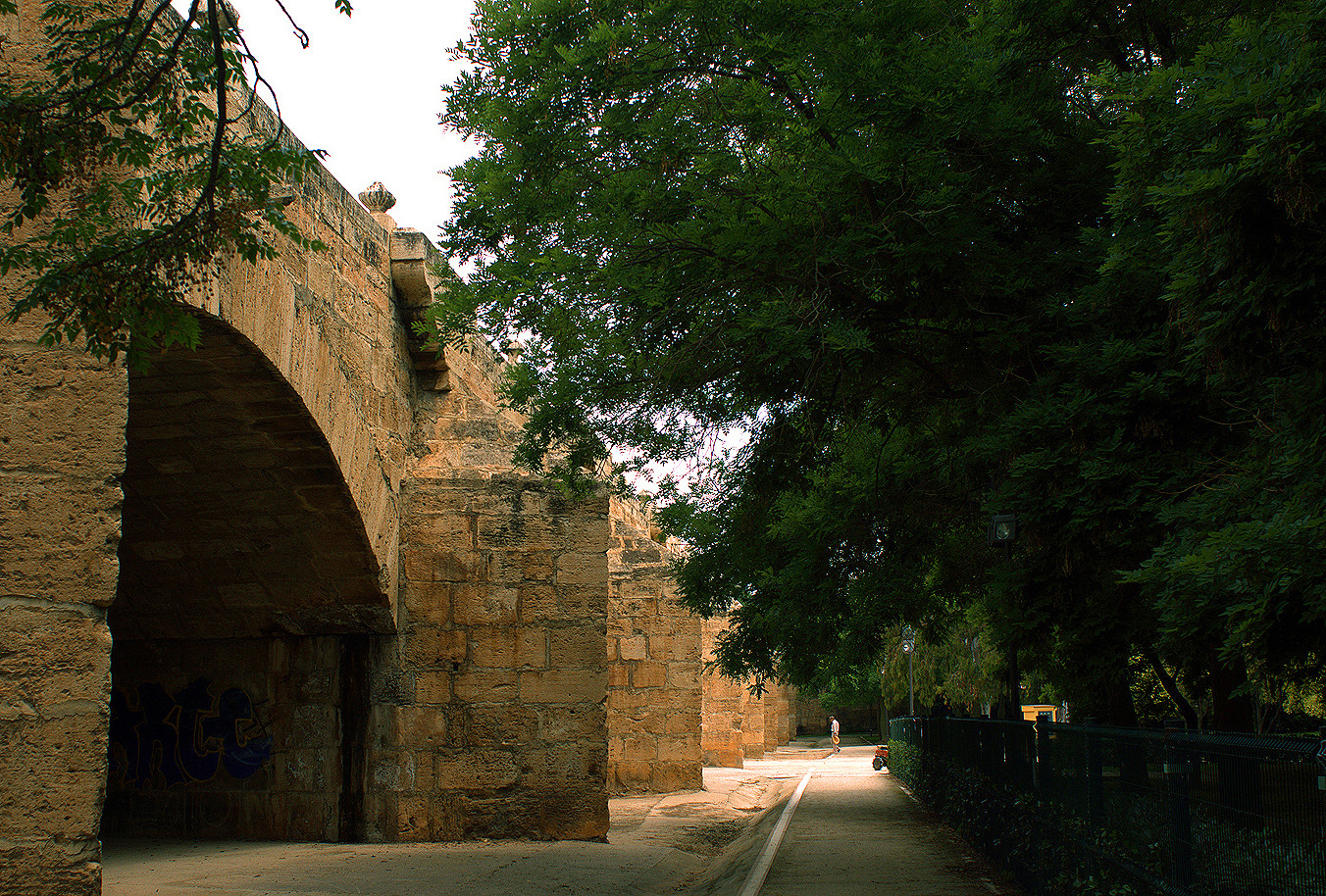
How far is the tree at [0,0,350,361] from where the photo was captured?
4.31m

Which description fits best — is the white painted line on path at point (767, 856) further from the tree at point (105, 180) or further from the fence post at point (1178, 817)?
the tree at point (105, 180)

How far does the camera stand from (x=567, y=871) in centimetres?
823

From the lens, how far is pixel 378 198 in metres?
10.5

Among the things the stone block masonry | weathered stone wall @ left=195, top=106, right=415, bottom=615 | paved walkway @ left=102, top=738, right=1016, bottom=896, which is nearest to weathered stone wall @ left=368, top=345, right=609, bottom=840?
the stone block masonry

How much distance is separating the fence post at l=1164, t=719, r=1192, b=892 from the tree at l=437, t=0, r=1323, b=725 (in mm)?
440

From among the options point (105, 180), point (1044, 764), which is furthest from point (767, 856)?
point (105, 180)

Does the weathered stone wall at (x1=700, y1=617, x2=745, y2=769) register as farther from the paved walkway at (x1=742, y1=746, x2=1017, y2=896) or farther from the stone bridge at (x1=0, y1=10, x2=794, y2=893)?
the stone bridge at (x1=0, y1=10, x2=794, y2=893)

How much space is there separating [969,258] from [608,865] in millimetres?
5464

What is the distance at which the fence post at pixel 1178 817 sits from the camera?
14.2 ft

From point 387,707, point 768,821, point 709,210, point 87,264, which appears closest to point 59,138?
point 87,264

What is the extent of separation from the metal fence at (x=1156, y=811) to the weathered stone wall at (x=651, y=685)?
7592 mm

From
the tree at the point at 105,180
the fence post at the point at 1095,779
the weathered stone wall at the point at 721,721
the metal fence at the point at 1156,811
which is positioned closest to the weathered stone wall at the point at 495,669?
the metal fence at the point at 1156,811

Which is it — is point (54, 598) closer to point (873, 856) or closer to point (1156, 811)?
point (1156, 811)

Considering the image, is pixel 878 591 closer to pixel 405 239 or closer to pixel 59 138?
pixel 405 239
